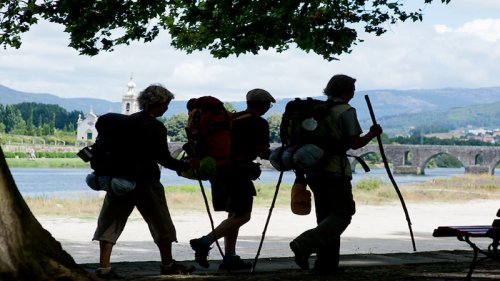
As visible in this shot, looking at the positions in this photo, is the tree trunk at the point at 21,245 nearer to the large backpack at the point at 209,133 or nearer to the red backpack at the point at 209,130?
the large backpack at the point at 209,133

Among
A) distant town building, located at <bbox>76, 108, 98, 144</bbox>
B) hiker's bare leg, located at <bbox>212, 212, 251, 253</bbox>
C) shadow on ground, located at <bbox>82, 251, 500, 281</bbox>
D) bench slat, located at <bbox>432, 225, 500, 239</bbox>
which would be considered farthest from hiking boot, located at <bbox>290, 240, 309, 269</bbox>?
distant town building, located at <bbox>76, 108, 98, 144</bbox>

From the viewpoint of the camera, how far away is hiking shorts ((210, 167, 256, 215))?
25.2ft

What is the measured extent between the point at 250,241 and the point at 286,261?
42.3 feet

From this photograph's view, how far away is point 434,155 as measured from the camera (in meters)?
118

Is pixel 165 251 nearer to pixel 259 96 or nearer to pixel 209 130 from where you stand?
pixel 209 130

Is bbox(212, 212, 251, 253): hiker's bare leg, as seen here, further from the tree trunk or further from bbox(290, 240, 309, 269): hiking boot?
the tree trunk

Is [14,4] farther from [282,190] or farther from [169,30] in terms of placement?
[282,190]

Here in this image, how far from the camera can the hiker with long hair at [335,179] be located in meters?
7.19

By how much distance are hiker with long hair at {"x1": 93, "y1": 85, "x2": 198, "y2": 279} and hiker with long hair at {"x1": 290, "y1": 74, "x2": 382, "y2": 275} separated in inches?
34.4

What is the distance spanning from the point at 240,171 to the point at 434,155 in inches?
4415

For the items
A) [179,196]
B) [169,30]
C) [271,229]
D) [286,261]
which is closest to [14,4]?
[169,30]

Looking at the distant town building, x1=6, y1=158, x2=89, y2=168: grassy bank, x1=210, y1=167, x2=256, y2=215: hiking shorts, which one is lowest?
x1=6, y1=158, x2=89, y2=168: grassy bank

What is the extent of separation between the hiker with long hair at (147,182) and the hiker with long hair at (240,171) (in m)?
0.36

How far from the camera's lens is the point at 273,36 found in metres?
15.3
